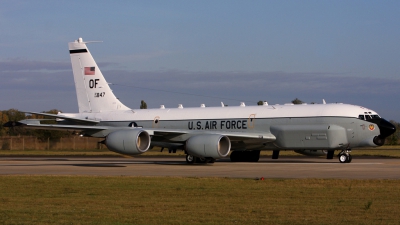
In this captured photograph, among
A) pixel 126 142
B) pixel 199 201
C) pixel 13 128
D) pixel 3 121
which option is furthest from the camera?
pixel 13 128

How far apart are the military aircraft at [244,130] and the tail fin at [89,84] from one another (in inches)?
85.6

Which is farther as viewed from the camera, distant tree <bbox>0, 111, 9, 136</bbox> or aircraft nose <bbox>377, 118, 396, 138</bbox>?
distant tree <bbox>0, 111, 9, 136</bbox>

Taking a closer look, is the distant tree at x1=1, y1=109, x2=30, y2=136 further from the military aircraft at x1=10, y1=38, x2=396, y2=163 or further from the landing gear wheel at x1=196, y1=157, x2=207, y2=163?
the landing gear wheel at x1=196, y1=157, x2=207, y2=163

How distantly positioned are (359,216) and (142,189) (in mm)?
7653

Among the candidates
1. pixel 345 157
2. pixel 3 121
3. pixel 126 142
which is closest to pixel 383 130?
pixel 345 157

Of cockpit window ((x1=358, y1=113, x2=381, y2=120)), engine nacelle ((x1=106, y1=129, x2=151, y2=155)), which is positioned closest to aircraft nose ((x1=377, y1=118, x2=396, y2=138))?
cockpit window ((x1=358, y1=113, x2=381, y2=120))

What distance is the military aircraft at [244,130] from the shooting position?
3281 centimetres

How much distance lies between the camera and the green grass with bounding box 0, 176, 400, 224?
12.0 meters

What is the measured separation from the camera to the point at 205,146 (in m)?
32.3

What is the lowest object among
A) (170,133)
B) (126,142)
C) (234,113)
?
(126,142)

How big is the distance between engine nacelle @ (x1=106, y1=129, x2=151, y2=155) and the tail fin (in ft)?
30.4

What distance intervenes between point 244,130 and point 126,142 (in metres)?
7.72

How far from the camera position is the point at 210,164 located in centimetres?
3416

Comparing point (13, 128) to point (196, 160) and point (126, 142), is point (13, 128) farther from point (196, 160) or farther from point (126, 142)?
point (126, 142)
